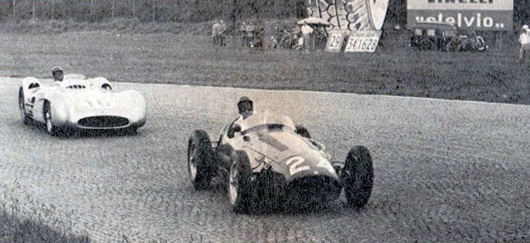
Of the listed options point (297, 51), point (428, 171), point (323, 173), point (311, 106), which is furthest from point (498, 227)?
point (297, 51)

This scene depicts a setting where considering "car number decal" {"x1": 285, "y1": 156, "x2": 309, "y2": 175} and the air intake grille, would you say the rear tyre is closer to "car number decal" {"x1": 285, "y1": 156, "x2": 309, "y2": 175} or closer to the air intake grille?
the air intake grille

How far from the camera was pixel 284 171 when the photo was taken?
7.92m

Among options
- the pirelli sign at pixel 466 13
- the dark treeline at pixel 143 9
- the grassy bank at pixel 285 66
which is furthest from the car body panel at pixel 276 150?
the dark treeline at pixel 143 9

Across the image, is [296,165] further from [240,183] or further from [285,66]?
[285,66]

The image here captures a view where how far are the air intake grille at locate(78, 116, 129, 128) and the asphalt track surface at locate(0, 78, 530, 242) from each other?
0.84 ft

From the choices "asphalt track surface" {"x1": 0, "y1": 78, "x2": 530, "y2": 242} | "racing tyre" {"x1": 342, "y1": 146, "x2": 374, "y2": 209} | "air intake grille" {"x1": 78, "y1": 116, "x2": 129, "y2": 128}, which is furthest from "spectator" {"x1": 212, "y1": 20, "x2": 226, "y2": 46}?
"racing tyre" {"x1": 342, "y1": 146, "x2": 374, "y2": 209}

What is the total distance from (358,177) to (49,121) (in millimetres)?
6565

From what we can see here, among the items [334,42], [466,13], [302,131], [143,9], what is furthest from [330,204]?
[143,9]

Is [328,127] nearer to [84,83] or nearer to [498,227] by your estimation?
[84,83]

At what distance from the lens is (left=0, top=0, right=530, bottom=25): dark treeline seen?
5369 centimetres

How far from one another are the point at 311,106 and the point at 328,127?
320 centimetres

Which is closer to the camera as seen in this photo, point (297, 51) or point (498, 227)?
point (498, 227)

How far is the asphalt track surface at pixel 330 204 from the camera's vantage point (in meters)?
7.55

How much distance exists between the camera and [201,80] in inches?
971
